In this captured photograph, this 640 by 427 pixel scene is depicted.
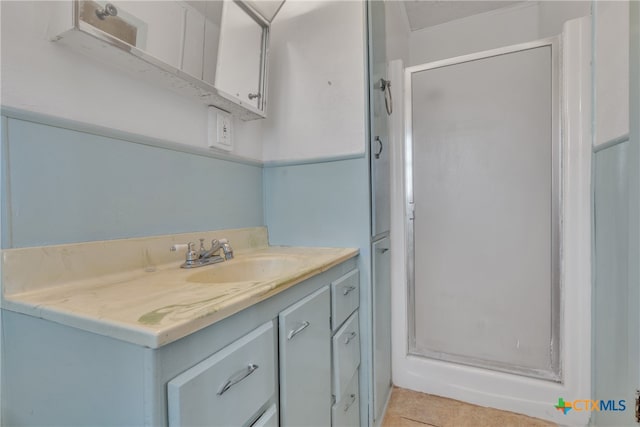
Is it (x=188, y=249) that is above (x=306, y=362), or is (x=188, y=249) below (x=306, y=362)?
above

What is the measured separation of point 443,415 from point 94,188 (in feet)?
5.76

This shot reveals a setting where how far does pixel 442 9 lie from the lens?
84.7 inches

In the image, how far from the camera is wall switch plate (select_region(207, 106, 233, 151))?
1117 millimetres

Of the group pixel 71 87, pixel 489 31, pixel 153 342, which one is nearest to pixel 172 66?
pixel 71 87

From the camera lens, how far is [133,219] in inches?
33.3

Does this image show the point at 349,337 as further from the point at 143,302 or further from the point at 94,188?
the point at 94,188

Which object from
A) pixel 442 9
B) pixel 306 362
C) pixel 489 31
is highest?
pixel 442 9

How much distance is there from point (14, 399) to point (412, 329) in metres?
1.64

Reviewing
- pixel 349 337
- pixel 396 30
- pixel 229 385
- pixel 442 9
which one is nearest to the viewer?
pixel 229 385

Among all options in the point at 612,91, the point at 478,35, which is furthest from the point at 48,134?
the point at 478,35

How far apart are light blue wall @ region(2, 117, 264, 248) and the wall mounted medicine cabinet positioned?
8.9 inches

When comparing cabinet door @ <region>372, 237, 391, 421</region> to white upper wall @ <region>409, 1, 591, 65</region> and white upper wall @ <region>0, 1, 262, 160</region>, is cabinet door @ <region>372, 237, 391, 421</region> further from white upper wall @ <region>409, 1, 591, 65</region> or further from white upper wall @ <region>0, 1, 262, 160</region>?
white upper wall @ <region>409, 1, 591, 65</region>

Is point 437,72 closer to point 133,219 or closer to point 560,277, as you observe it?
point 560,277

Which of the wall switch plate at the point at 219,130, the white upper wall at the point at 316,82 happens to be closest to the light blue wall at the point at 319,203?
the white upper wall at the point at 316,82
